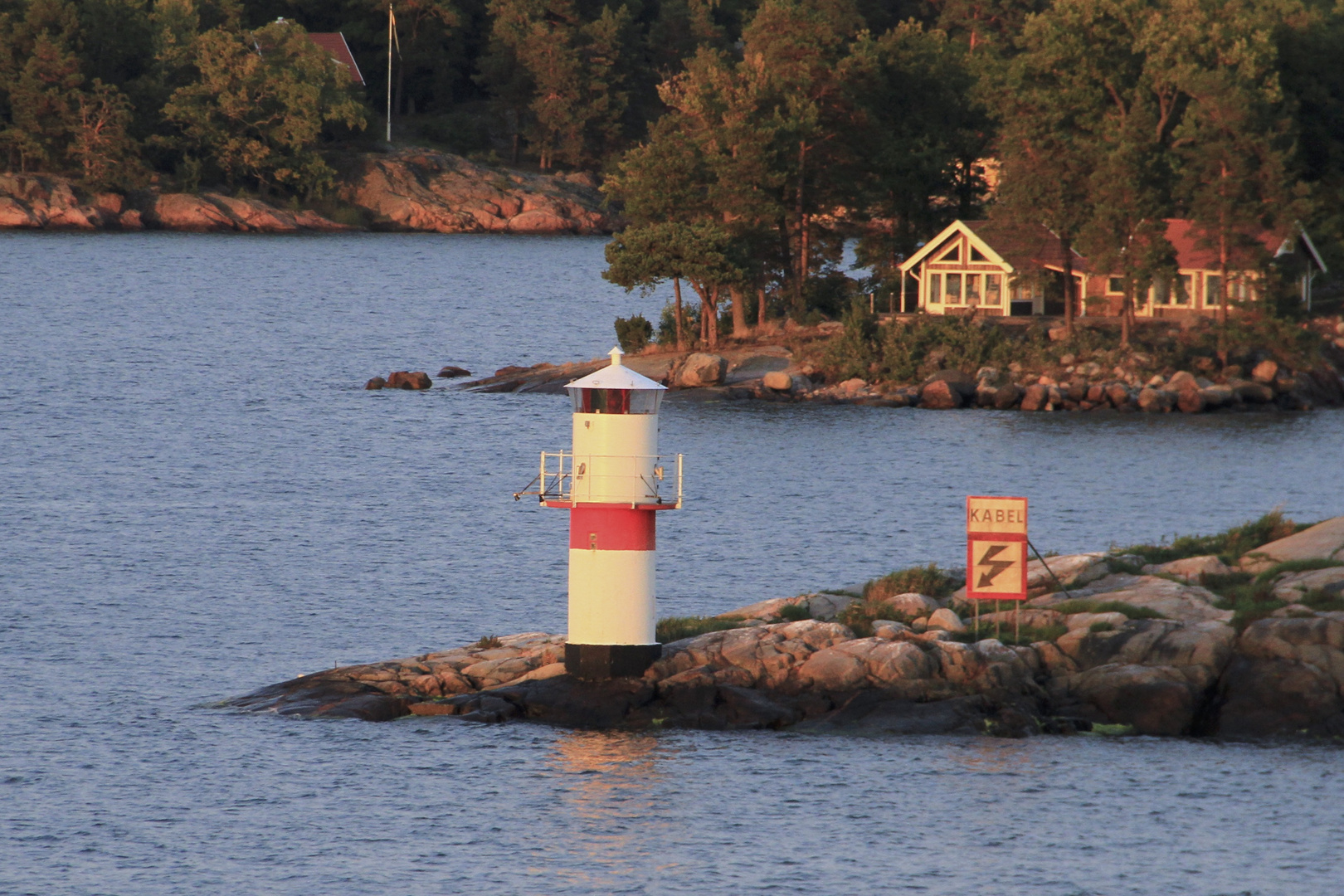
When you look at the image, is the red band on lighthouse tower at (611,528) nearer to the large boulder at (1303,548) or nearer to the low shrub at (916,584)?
the low shrub at (916,584)

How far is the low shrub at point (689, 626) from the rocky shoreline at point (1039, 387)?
42.8 metres

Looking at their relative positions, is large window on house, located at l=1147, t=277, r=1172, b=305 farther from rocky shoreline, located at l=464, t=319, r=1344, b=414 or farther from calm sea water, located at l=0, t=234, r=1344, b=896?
calm sea water, located at l=0, t=234, r=1344, b=896

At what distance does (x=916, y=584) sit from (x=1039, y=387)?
40741mm

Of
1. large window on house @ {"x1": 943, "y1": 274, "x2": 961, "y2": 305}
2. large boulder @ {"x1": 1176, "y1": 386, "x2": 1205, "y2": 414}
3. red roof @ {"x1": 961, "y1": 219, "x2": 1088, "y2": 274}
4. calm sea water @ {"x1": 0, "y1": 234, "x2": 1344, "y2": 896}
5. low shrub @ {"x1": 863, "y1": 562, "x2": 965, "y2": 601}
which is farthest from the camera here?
large window on house @ {"x1": 943, "y1": 274, "x2": 961, "y2": 305}

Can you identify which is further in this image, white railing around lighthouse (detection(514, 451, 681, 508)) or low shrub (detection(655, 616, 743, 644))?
low shrub (detection(655, 616, 743, 644))

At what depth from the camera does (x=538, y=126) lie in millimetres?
173500

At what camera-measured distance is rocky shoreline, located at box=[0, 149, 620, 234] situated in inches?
6078

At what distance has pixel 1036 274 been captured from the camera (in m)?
80.1

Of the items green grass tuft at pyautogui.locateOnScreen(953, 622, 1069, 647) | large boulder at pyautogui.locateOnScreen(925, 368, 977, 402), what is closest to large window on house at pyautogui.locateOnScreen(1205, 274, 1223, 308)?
large boulder at pyautogui.locateOnScreen(925, 368, 977, 402)

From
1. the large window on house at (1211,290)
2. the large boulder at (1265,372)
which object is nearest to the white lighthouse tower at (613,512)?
the large boulder at (1265,372)

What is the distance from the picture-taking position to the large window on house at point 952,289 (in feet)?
Result: 277

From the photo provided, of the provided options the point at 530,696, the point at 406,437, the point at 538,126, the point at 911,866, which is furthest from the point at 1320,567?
the point at 538,126

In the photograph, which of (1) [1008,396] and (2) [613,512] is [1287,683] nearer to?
(2) [613,512]

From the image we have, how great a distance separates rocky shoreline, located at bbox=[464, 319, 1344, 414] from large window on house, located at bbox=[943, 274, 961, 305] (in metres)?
7.86
